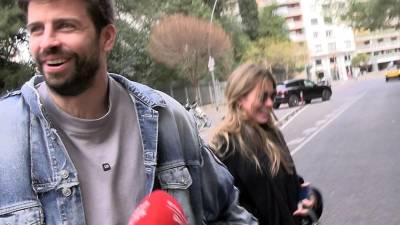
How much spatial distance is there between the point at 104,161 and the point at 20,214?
0.27 meters

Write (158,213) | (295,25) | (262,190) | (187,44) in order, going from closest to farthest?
(158,213) < (262,190) < (187,44) < (295,25)

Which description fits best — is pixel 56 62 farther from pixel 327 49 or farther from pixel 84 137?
pixel 327 49

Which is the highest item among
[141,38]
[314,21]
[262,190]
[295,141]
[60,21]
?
[314,21]

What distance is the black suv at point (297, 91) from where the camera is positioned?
99.0 ft

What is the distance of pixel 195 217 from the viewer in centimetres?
164

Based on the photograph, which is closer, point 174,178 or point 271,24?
point 174,178

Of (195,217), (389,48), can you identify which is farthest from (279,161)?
(389,48)

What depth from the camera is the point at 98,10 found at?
5.07ft

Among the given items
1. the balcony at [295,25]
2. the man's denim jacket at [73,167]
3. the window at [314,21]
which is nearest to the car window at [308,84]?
the man's denim jacket at [73,167]

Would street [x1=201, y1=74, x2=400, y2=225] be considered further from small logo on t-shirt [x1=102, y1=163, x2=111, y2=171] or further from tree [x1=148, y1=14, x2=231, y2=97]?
tree [x1=148, y1=14, x2=231, y2=97]

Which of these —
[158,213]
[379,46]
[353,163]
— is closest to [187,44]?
[353,163]

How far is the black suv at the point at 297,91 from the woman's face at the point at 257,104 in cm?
2698

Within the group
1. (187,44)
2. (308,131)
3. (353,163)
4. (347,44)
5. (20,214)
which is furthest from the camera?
(347,44)

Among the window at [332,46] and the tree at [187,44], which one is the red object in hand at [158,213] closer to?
the tree at [187,44]
